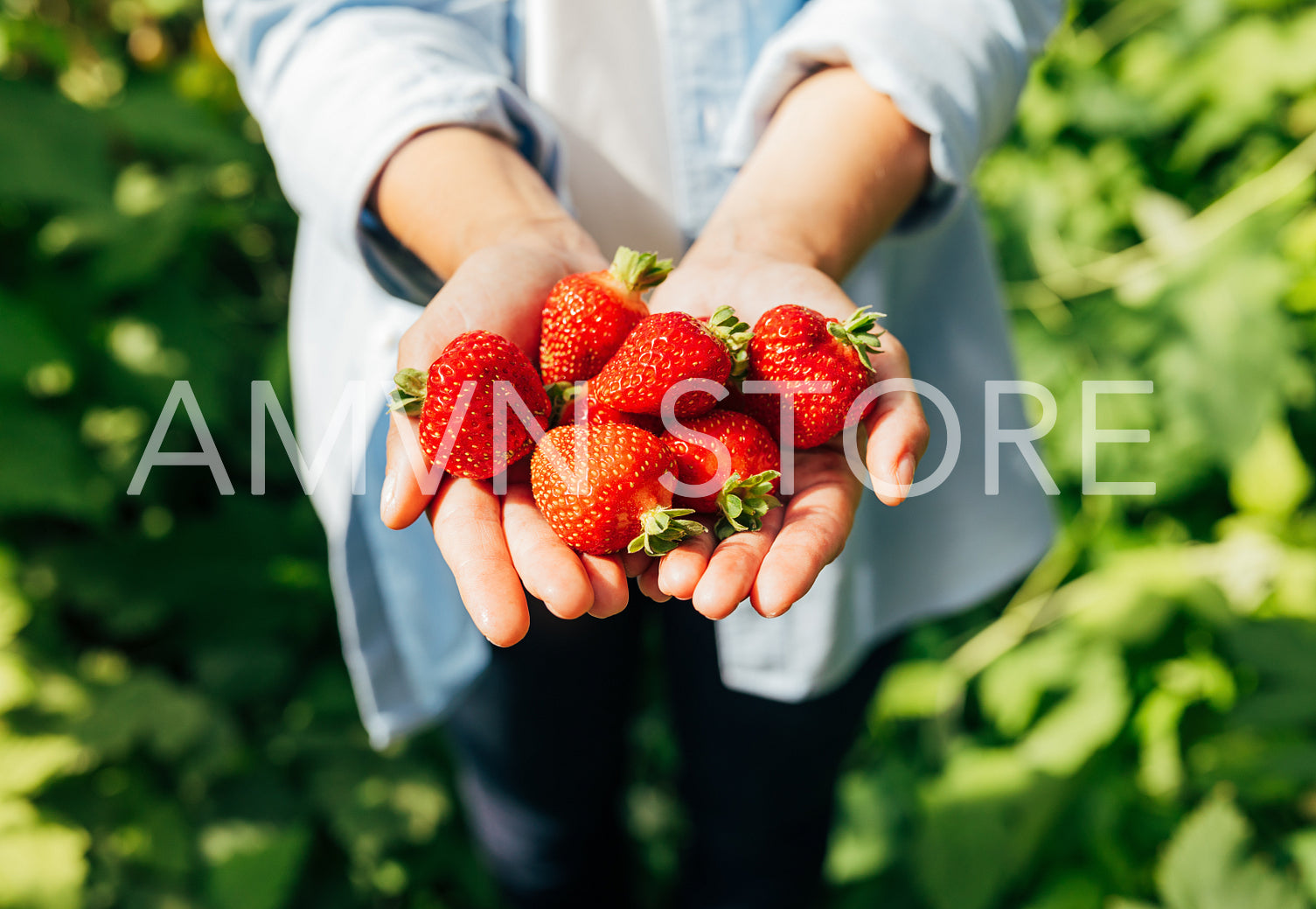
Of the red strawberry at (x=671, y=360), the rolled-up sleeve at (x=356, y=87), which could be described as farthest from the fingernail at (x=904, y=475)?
the rolled-up sleeve at (x=356, y=87)

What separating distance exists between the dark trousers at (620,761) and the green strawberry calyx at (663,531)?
0.43 m

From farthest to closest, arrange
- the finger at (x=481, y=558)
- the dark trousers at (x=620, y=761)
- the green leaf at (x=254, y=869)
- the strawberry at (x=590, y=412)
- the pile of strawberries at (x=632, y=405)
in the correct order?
the green leaf at (x=254, y=869)
the dark trousers at (x=620, y=761)
the strawberry at (x=590, y=412)
the pile of strawberries at (x=632, y=405)
the finger at (x=481, y=558)

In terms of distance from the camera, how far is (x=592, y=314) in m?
0.90

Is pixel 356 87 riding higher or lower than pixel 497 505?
higher

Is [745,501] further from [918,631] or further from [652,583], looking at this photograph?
[918,631]

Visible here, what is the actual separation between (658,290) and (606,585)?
0.37 metres

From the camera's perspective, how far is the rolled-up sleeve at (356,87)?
985mm

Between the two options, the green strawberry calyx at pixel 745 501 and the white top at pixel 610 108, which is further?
the white top at pixel 610 108

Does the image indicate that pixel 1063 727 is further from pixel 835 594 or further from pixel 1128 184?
pixel 1128 184

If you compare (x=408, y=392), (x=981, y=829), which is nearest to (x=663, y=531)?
(x=408, y=392)

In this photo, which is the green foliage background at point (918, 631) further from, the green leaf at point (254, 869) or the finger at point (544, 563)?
the finger at point (544, 563)

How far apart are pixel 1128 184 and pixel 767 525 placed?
1.76 metres

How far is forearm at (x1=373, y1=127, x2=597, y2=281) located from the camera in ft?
3.12

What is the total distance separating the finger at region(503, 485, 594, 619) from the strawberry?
0.12 meters
